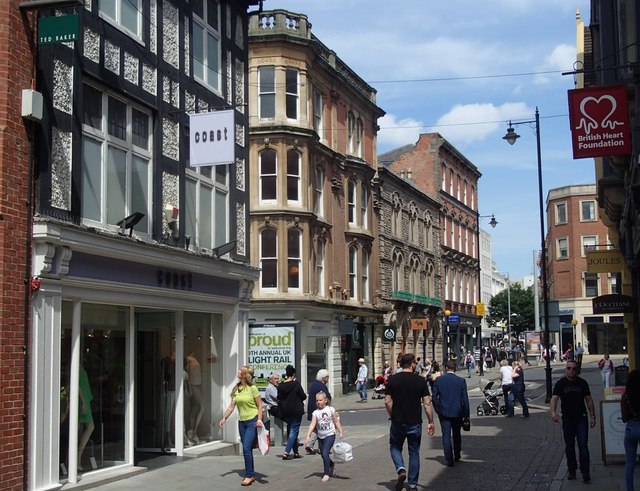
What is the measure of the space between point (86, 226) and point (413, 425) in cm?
541

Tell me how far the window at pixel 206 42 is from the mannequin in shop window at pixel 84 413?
21.7ft

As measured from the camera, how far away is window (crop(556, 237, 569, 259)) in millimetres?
74188

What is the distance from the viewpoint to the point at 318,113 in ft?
117

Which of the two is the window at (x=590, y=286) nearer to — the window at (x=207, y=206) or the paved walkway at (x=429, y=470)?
the paved walkway at (x=429, y=470)

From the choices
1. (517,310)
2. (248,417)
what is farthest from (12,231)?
(517,310)

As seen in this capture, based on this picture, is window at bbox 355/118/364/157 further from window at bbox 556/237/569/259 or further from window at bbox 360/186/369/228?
window at bbox 556/237/569/259

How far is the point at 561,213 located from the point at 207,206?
6343 cm

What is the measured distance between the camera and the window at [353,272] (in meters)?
38.7

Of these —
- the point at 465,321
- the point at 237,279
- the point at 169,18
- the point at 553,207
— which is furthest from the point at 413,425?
the point at 553,207

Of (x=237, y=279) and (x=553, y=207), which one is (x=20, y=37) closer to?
(x=237, y=279)

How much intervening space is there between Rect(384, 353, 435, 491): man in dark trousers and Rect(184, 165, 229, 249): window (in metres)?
5.73

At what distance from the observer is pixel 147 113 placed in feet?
47.0

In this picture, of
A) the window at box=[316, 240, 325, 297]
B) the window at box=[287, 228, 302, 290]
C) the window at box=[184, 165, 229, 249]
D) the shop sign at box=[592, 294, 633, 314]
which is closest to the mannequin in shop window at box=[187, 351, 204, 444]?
the window at box=[184, 165, 229, 249]

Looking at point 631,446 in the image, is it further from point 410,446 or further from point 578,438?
point 410,446
